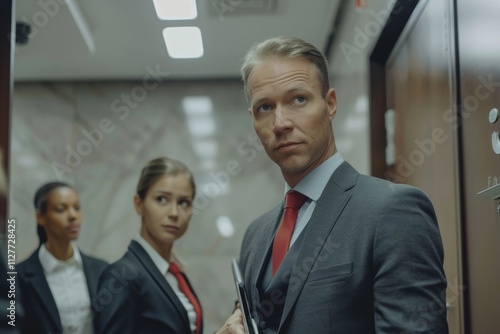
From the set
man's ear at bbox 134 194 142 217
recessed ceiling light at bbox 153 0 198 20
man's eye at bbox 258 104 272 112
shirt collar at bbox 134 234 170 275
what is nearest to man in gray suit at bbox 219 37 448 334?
man's eye at bbox 258 104 272 112

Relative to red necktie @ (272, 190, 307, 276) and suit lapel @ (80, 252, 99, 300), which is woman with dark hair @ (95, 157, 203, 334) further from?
red necktie @ (272, 190, 307, 276)

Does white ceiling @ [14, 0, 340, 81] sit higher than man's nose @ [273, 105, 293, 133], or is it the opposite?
white ceiling @ [14, 0, 340, 81]

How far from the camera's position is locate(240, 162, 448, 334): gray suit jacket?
108 centimetres

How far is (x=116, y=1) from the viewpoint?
3248 mm

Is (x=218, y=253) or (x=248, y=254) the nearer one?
(x=248, y=254)

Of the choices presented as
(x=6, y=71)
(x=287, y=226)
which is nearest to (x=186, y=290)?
(x=6, y=71)

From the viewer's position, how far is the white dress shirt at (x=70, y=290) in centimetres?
268

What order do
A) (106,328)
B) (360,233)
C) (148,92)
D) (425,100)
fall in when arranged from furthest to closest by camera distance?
(148,92), (106,328), (425,100), (360,233)

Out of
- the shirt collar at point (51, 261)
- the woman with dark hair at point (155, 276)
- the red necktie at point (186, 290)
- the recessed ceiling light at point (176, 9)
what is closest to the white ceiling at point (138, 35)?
the recessed ceiling light at point (176, 9)

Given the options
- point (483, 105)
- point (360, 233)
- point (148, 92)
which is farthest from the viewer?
point (148, 92)

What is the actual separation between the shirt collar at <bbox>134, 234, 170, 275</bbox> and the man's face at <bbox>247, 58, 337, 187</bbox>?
1.15m

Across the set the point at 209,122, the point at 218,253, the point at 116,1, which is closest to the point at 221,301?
the point at 218,253

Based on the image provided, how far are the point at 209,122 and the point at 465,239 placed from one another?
9.46ft

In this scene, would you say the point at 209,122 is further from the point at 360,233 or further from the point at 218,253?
the point at 360,233
